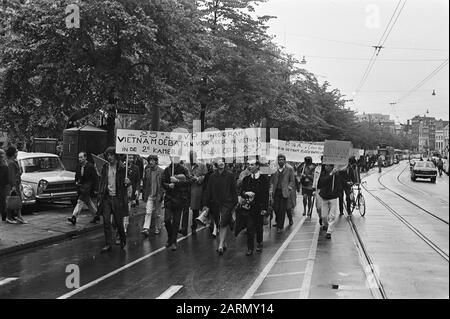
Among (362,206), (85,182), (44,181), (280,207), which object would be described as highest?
(85,182)

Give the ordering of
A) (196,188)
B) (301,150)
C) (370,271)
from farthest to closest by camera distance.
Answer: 1. (301,150)
2. (196,188)
3. (370,271)

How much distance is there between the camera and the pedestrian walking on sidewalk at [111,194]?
→ 9.66m

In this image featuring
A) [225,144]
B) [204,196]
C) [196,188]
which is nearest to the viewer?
[204,196]

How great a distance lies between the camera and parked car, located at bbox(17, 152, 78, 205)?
14.9 meters

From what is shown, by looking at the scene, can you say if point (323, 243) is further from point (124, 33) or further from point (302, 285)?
point (124, 33)

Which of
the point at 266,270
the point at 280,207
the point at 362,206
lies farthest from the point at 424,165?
the point at 266,270

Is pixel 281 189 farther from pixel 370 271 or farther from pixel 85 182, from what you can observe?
pixel 370 271

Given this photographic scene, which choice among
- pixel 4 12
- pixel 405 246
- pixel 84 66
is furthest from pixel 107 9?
pixel 405 246

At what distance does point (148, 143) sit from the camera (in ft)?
38.6

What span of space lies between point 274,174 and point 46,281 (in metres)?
6.67

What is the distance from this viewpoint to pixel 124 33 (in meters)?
13.4

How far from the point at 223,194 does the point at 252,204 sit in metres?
0.67

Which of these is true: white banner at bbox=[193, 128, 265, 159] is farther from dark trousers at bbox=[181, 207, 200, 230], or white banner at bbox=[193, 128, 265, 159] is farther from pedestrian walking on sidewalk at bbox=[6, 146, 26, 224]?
pedestrian walking on sidewalk at bbox=[6, 146, 26, 224]

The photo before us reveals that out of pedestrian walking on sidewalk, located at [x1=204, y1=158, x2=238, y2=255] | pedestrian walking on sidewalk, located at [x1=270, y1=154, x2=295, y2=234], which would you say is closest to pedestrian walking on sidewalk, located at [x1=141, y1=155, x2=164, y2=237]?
pedestrian walking on sidewalk, located at [x1=204, y1=158, x2=238, y2=255]
